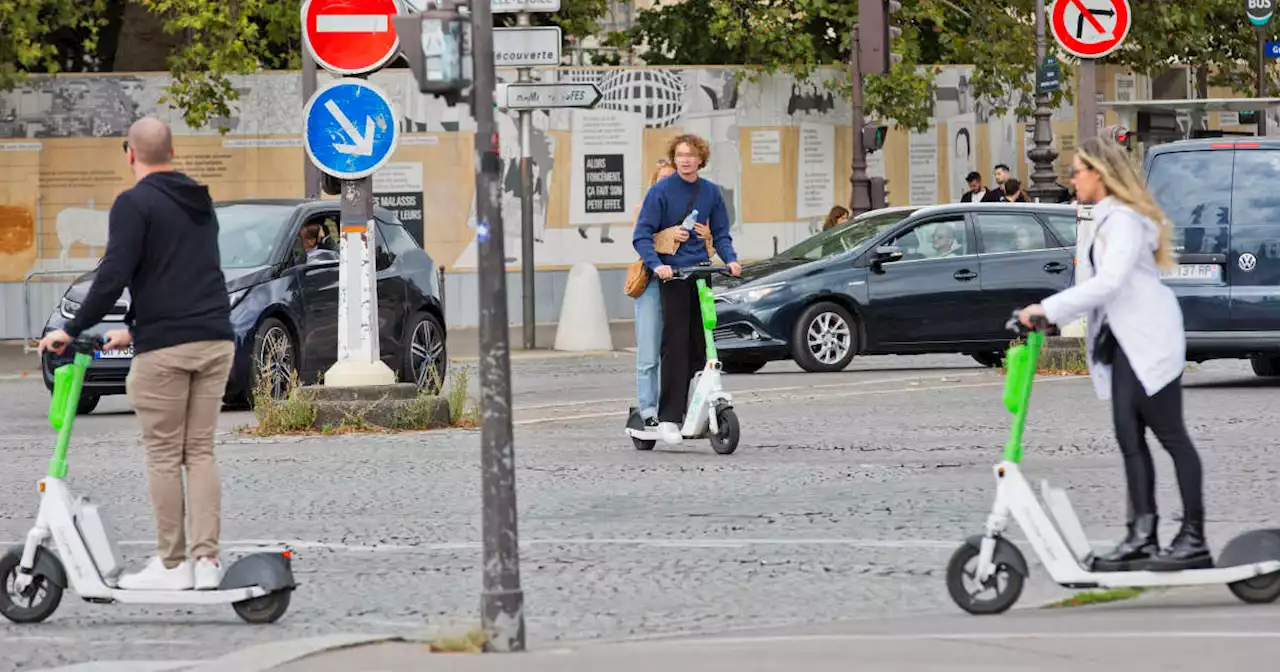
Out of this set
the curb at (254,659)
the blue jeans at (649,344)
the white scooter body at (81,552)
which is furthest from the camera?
the blue jeans at (649,344)

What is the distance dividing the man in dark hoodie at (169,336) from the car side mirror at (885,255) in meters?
13.1

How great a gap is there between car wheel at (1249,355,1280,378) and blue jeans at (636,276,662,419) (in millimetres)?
7337

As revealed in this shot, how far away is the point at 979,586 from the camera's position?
7.86 m

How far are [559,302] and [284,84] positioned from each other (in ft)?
14.1

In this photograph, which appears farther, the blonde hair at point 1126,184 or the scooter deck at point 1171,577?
the blonde hair at point 1126,184

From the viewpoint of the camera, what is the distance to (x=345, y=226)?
15484 mm

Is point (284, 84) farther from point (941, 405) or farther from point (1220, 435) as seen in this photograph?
point (1220, 435)

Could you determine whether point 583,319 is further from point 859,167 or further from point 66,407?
point 66,407

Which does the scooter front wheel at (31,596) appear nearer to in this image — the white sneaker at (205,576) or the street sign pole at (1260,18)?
the white sneaker at (205,576)

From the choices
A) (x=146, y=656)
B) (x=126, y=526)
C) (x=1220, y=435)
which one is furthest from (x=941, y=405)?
(x=146, y=656)

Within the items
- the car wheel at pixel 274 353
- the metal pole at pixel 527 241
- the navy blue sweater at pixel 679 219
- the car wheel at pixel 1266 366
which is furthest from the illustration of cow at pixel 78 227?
the navy blue sweater at pixel 679 219

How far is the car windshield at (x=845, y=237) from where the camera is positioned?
21297mm

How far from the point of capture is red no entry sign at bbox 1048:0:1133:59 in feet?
65.2

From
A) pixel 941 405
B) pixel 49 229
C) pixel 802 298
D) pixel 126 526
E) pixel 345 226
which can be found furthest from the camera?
pixel 49 229
